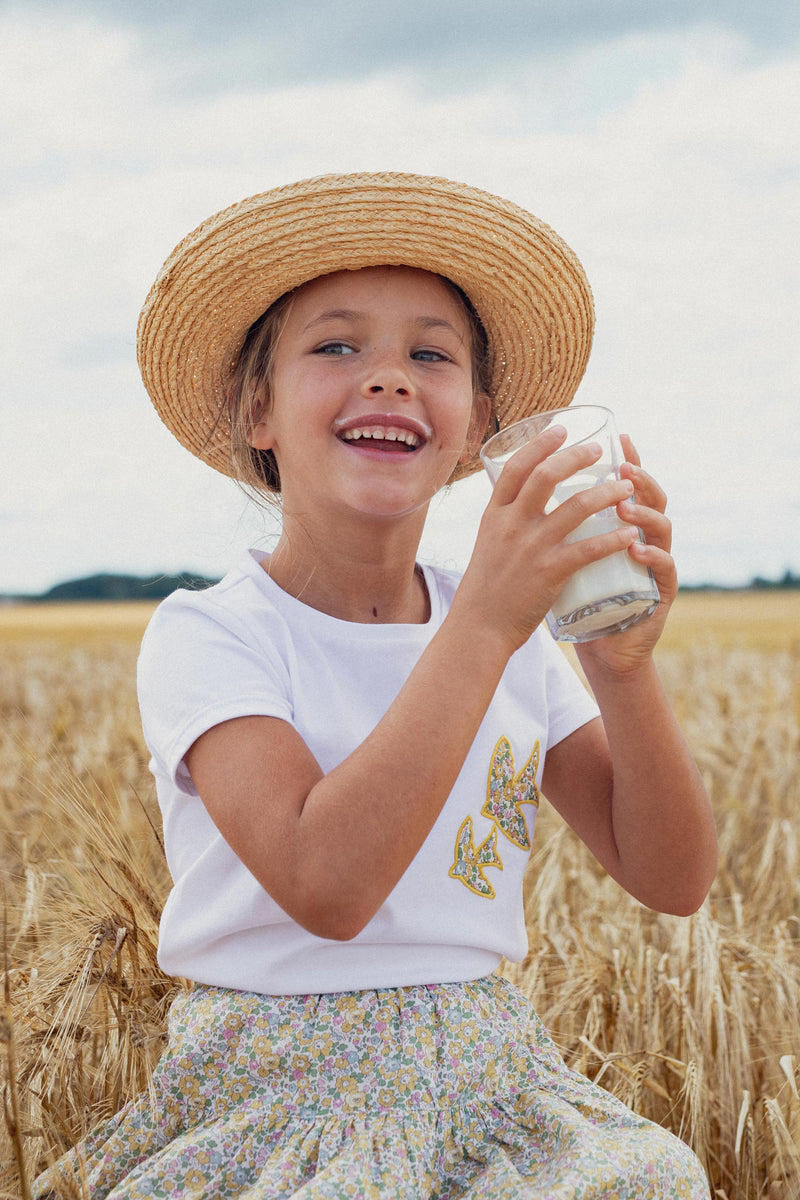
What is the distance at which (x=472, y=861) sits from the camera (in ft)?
6.13

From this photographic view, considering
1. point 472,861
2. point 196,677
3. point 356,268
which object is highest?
point 356,268

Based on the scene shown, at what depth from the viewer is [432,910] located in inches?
69.6

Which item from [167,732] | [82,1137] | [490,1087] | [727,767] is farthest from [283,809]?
[727,767]

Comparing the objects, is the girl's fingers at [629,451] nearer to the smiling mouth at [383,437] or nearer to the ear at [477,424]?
the smiling mouth at [383,437]

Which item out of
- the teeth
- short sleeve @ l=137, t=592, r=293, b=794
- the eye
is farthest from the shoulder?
the eye

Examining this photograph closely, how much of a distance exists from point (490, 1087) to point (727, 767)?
3.39 m

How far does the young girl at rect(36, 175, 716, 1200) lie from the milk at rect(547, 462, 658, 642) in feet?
0.12

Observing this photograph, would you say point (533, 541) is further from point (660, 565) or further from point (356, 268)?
point (356, 268)

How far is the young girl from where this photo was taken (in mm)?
1524

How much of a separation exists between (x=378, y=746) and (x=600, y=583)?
41 centimetres

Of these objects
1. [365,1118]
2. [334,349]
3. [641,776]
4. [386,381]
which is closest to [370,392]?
[386,381]

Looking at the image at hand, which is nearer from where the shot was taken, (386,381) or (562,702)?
(386,381)

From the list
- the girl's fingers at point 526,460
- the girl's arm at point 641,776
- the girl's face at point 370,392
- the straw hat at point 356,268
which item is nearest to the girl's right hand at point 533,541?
the girl's fingers at point 526,460

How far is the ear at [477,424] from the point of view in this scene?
234 cm
